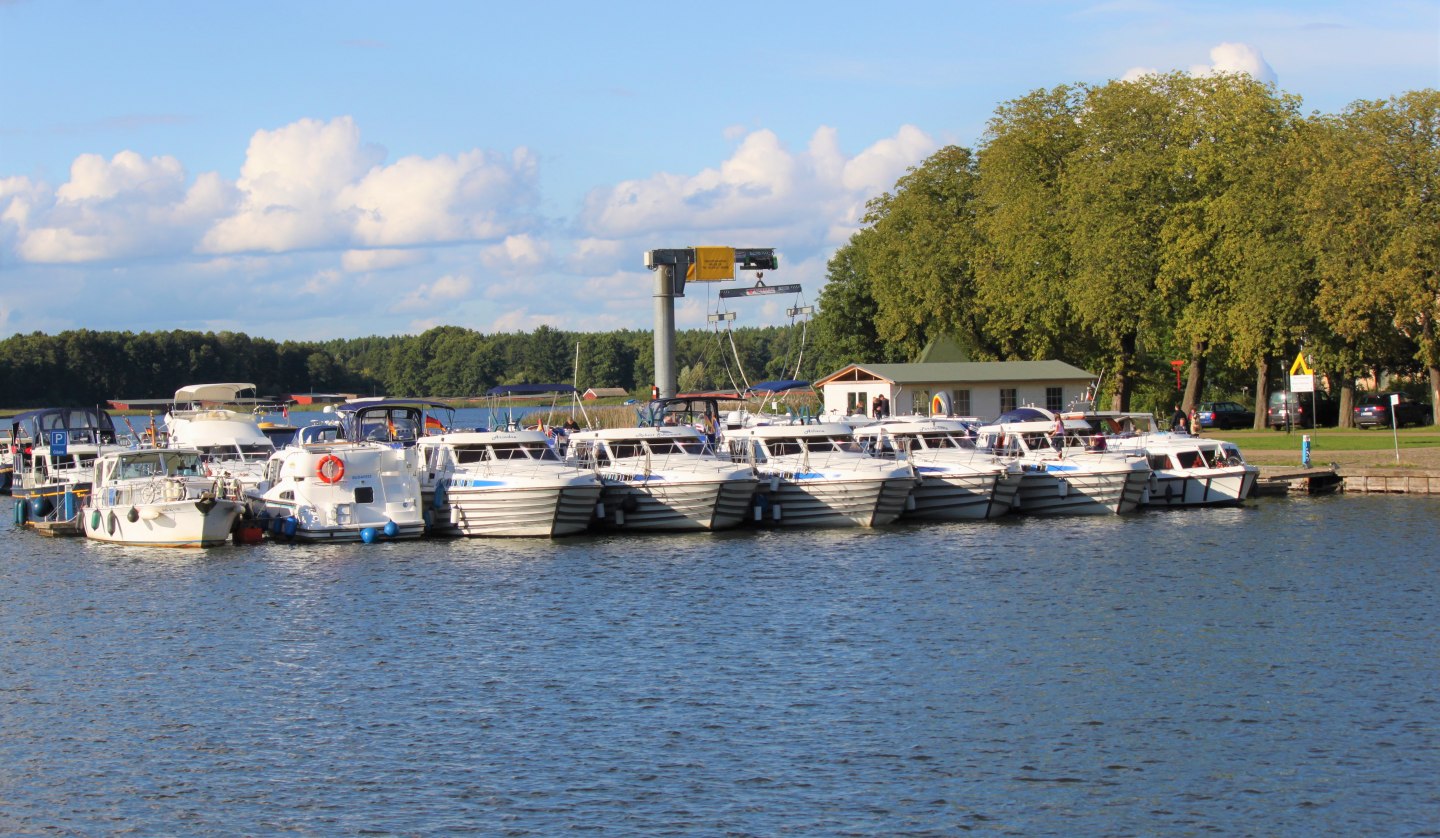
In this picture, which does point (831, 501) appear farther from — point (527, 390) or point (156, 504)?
point (156, 504)

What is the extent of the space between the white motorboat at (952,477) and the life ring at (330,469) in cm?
1618

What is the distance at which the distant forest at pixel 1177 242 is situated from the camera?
64625mm

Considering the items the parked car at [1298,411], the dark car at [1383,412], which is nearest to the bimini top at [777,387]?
the parked car at [1298,411]

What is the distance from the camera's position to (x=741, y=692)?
2505 centimetres

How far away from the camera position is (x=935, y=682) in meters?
25.5

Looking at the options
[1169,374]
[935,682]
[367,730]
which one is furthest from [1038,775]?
[1169,374]

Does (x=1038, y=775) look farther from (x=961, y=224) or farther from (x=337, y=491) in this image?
(x=961, y=224)

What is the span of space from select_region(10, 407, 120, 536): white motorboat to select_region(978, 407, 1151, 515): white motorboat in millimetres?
30637

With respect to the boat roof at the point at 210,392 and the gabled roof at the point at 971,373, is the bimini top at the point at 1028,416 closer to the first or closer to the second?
the gabled roof at the point at 971,373

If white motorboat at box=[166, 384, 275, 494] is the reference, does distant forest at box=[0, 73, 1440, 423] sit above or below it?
above

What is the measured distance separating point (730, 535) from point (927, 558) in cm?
759

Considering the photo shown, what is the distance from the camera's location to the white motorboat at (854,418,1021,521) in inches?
1879

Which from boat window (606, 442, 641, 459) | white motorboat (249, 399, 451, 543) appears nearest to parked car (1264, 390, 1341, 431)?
boat window (606, 442, 641, 459)

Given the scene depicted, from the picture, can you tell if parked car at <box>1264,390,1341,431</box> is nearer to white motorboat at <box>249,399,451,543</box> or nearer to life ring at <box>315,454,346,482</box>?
white motorboat at <box>249,399,451,543</box>
